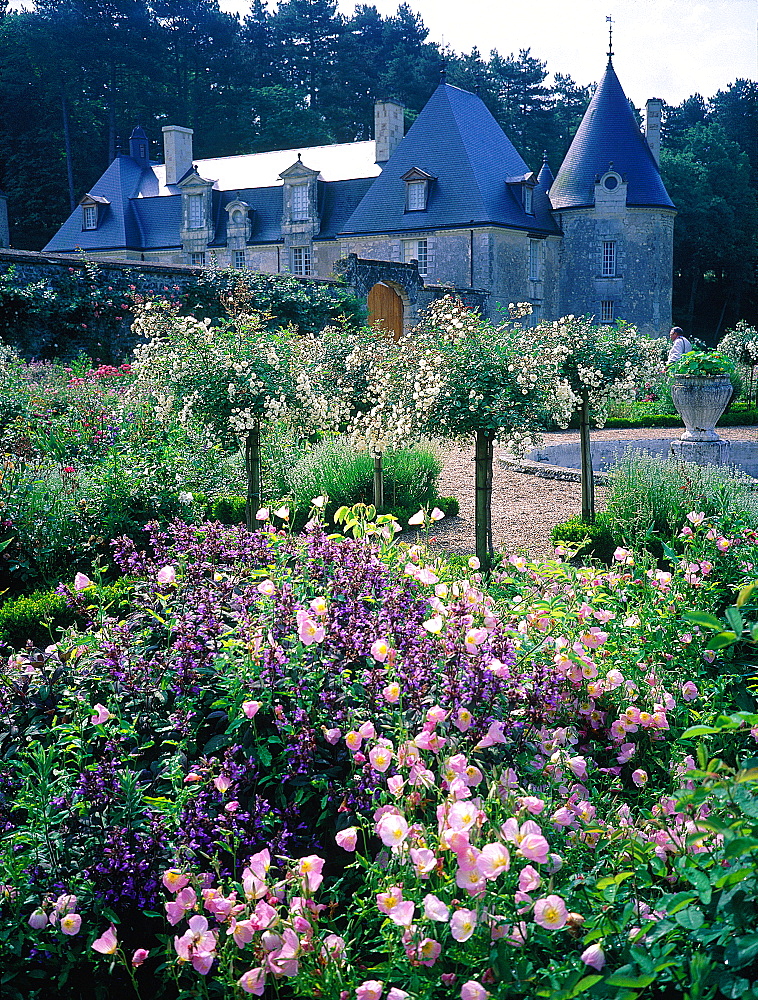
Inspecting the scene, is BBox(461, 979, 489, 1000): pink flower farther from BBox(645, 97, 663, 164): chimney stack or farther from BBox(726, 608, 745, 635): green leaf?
BBox(645, 97, 663, 164): chimney stack

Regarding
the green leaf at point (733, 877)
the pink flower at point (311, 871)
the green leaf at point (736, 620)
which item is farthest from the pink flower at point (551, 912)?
the green leaf at point (736, 620)

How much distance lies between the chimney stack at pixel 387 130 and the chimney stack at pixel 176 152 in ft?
23.9

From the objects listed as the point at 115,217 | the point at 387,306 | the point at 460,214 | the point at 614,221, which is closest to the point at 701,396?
the point at 387,306

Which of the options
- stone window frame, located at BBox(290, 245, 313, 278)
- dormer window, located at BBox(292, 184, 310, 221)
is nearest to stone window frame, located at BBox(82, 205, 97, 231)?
dormer window, located at BBox(292, 184, 310, 221)

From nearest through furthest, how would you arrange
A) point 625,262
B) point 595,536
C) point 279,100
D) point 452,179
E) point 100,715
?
point 100,715 → point 595,536 → point 452,179 → point 625,262 → point 279,100

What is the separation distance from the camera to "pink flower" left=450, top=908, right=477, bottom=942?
1.61 m

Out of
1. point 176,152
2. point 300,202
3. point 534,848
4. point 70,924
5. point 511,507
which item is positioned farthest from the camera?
point 176,152

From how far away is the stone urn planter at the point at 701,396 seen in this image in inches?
386

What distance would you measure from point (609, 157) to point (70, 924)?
94.0ft

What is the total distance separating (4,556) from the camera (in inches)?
222

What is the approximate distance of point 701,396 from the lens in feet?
32.3

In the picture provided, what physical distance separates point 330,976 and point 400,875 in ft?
0.78

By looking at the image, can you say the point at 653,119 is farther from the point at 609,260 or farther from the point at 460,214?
the point at 460,214

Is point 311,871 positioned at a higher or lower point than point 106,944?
higher
